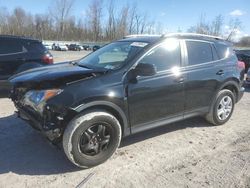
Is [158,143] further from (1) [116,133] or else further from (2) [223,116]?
(2) [223,116]

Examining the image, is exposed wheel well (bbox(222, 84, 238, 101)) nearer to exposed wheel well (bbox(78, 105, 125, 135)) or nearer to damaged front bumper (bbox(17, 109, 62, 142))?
exposed wheel well (bbox(78, 105, 125, 135))

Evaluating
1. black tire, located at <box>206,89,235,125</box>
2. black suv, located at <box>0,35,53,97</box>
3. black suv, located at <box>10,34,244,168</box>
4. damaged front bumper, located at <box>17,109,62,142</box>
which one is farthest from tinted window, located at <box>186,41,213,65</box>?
black suv, located at <box>0,35,53,97</box>

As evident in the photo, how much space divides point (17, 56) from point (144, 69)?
503 cm

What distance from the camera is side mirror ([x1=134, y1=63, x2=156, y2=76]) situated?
425 centimetres

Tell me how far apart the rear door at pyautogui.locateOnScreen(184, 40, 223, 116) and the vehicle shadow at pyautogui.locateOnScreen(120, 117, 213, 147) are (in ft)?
1.75

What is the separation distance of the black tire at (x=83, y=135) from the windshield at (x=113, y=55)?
2.72ft

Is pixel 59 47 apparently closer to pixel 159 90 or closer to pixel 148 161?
pixel 159 90

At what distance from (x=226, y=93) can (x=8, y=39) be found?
19.4 ft

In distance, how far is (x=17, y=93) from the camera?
4688mm

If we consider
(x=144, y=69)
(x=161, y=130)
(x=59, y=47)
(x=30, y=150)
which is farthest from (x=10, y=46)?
(x=59, y=47)

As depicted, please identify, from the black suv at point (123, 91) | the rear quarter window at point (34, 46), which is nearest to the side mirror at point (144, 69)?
the black suv at point (123, 91)

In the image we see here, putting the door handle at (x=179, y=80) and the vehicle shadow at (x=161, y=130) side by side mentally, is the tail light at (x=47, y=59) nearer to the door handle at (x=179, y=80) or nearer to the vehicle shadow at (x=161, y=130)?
the vehicle shadow at (x=161, y=130)

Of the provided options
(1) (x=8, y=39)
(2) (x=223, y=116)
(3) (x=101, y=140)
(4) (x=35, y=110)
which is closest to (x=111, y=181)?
(3) (x=101, y=140)

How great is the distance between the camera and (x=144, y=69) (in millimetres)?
4270
